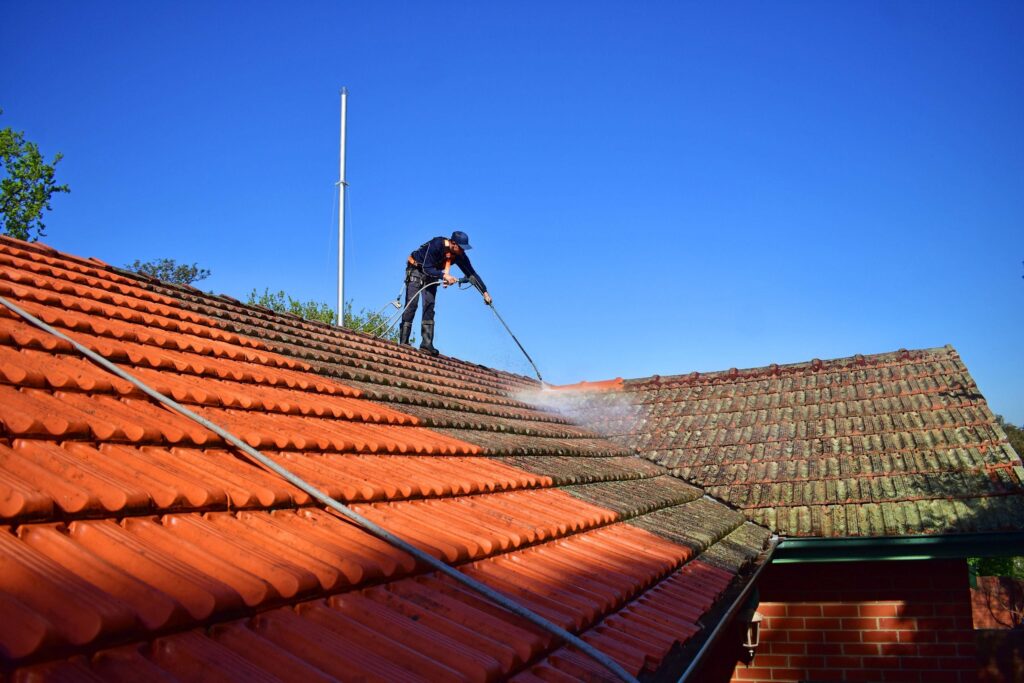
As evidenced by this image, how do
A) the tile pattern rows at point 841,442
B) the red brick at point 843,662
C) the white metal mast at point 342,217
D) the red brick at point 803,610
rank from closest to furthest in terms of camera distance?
the tile pattern rows at point 841,442
the red brick at point 843,662
the red brick at point 803,610
the white metal mast at point 342,217

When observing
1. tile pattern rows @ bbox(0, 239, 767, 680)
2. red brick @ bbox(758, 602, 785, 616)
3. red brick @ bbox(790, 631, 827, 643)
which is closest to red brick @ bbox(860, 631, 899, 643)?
red brick @ bbox(790, 631, 827, 643)

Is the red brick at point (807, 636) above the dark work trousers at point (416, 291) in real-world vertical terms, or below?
below

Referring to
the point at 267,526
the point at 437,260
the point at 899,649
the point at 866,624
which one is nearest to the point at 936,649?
the point at 899,649

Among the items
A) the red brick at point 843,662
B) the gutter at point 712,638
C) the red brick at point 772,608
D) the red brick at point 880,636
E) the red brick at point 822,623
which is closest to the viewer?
the gutter at point 712,638

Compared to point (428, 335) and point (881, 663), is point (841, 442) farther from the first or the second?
point (428, 335)

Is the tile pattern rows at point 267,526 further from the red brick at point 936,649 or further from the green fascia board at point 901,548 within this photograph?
the red brick at point 936,649

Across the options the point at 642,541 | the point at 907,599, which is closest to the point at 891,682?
the point at 907,599

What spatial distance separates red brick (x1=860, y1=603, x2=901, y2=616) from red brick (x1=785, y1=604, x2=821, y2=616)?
0.39 metres

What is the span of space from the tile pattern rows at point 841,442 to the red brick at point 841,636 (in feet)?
3.59

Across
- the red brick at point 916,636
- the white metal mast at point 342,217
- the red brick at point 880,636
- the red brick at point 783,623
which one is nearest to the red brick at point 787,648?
the red brick at point 783,623

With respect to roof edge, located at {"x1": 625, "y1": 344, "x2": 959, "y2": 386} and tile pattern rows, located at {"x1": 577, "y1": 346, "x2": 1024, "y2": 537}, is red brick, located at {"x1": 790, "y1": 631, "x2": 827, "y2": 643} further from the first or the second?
roof edge, located at {"x1": 625, "y1": 344, "x2": 959, "y2": 386}

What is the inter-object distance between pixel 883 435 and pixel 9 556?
8142 mm

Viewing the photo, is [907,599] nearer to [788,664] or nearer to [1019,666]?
[788,664]

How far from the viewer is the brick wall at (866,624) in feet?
22.0
